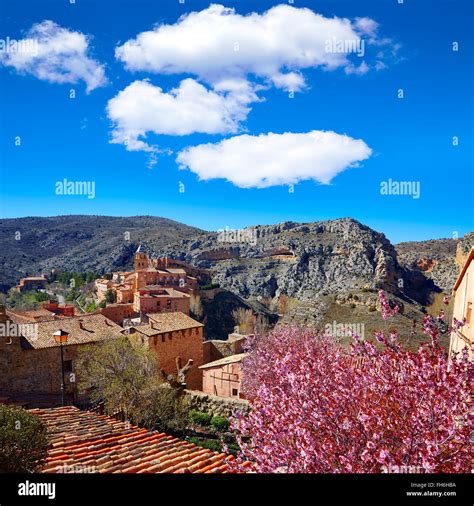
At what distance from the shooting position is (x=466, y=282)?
35.4 feet

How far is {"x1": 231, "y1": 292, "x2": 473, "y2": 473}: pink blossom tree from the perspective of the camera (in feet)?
15.2

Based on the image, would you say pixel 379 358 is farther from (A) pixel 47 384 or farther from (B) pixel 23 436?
(A) pixel 47 384

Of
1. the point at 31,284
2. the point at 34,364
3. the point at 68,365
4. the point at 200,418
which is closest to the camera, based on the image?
the point at 34,364

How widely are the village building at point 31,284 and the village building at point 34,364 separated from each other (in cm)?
5158

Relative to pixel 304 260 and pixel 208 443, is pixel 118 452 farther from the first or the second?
pixel 304 260

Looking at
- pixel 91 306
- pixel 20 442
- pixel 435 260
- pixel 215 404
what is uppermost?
pixel 435 260

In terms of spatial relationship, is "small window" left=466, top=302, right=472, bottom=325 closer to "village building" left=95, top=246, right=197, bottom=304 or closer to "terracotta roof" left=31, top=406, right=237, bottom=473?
"terracotta roof" left=31, top=406, right=237, bottom=473

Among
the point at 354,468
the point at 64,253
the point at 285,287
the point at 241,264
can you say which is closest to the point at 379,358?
the point at 354,468

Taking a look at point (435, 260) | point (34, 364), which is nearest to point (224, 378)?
point (34, 364)

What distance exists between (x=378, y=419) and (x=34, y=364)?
1725cm

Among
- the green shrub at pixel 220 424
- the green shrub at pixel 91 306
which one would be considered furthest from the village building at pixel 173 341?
the green shrub at pixel 91 306

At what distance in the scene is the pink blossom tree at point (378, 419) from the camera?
15.2 ft

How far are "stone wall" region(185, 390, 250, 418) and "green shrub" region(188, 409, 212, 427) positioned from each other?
0.85 meters

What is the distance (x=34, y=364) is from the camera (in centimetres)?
1852
